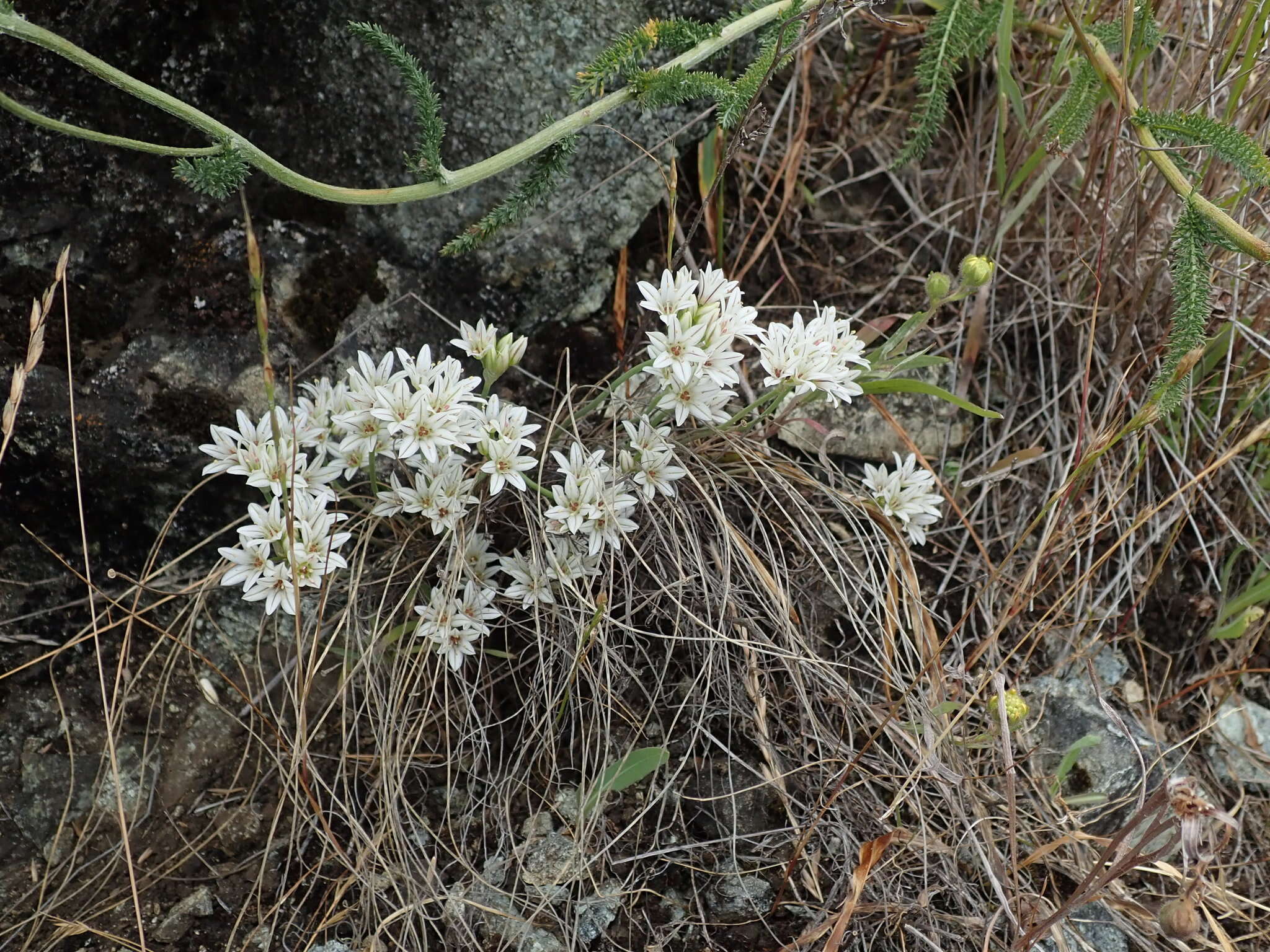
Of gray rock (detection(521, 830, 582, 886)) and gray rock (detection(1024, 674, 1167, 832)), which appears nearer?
gray rock (detection(521, 830, 582, 886))

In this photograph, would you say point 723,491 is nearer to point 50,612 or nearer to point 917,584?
point 917,584

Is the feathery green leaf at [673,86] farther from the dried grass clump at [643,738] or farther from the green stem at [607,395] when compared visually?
the dried grass clump at [643,738]

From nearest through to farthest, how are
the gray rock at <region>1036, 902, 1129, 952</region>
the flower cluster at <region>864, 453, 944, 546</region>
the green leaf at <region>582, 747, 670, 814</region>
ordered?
the green leaf at <region>582, 747, 670, 814</region>
the gray rock at <region>1036, 902, 1129, 952</region>
the flower cluster at <region>864, 453, 944, 546</region>

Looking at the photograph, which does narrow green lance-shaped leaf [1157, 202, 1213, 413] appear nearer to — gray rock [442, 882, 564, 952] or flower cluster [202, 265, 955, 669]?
flower cluster [202, 265, 955, 669]

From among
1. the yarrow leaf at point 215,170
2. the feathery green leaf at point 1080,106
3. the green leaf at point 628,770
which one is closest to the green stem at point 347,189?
the yarrow leaf at point 215,170

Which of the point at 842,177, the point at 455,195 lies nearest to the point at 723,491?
the point at 455,195

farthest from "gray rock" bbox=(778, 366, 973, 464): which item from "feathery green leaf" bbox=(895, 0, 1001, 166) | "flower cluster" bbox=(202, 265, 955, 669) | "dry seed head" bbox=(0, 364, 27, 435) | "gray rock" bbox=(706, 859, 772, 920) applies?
"dry seed head" bbox=(0, 364, 27, 435)

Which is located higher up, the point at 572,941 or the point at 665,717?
the point at 665,717

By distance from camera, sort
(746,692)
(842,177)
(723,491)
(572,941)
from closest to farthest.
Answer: (572,941) < (746,692) < (723,491) < (842,177)
